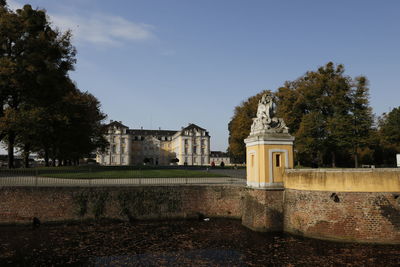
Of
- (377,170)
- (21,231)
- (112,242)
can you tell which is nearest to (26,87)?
(21,231)

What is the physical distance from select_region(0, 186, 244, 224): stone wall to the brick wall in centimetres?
449

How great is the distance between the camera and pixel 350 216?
12.3 metres

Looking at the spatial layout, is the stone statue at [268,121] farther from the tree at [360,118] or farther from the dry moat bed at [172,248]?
the tree at [360,118]

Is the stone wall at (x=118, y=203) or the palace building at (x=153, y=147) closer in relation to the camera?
the stone wall at (x=118, y=203)

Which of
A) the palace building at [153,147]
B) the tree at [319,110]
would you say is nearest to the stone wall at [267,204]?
the tree at [319,110]

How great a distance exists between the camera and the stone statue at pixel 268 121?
1545cm

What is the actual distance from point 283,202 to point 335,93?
21843mm

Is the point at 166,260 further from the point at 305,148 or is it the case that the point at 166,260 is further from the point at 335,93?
the point at 335,93

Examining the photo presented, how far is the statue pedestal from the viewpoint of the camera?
15.0m

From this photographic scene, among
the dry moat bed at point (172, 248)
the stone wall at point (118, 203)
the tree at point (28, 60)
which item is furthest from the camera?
the tree at point (28, 60)

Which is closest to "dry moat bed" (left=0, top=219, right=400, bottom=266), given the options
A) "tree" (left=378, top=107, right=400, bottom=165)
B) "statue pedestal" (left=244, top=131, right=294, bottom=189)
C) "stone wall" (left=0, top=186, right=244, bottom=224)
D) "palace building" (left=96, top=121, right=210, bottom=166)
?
"stone wall" (left=0, top=186, right=244, bottom=224)

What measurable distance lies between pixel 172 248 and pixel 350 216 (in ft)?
22.3

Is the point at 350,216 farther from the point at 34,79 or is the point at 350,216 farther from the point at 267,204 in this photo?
the point at 34,79

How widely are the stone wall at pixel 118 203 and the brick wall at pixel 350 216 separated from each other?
4489 mm
